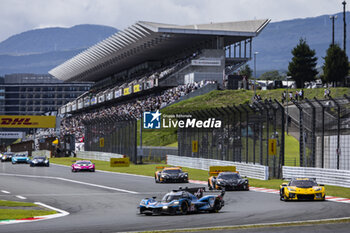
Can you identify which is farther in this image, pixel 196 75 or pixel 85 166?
pixel 196 75

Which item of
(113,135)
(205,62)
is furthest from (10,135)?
(113,135)

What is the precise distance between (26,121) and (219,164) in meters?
60.5

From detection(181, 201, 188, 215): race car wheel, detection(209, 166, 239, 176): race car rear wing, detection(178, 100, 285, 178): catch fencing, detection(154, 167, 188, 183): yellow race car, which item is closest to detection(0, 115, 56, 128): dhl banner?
detection(178, 100, 285, 178): catch fencing

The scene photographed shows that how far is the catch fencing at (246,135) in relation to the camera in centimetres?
3841

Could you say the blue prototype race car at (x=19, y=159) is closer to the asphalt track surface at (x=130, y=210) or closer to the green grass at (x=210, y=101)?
the green grass at (x=210, y=101)

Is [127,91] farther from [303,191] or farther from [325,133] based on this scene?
[303,191]

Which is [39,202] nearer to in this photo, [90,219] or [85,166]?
[90,219]

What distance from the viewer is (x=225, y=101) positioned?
75125mm

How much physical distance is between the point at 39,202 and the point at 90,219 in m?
7.46

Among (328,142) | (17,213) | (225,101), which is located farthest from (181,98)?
(17,213)

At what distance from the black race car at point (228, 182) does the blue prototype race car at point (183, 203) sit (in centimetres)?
953

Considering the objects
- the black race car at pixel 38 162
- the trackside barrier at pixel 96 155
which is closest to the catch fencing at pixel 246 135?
the black race car at pixel 38 162

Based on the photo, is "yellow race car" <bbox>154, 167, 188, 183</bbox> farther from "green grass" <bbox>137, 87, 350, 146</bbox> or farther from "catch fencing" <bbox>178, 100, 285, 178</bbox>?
"green grass" <bbox>137, 87, 350, 146</bbox>

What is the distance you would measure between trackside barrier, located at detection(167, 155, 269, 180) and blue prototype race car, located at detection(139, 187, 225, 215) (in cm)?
1783
